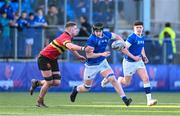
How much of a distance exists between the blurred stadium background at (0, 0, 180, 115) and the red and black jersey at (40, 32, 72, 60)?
872cm

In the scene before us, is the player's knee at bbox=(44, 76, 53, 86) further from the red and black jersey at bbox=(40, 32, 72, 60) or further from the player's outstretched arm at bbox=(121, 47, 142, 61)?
the player's outstretched arm at bbox=(121, 47, 142, 61)

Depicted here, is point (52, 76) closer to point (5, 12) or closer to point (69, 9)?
point (5, 12)

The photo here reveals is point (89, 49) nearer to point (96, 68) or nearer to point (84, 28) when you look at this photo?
point (96, 68)

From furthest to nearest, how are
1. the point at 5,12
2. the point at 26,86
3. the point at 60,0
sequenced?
the point at 60,0 → the point at 5,12 → the point at 26,86

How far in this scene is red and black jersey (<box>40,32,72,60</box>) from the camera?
1744 centimetres

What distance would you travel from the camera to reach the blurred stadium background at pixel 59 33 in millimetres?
26797

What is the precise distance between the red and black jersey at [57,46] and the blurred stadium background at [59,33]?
8720mm

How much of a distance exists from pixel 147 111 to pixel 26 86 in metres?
11.1

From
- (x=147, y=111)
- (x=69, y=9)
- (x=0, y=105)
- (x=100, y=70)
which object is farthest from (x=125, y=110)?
(x=69, y=9)

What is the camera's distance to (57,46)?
1759 cm

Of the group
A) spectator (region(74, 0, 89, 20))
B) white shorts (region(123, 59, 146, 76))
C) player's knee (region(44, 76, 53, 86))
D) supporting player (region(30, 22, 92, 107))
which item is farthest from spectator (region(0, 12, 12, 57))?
player's knee (region(44, 76, 53, 86))

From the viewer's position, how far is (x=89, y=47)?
17484 millimetres

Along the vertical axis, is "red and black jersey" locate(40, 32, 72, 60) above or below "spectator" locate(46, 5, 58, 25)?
below

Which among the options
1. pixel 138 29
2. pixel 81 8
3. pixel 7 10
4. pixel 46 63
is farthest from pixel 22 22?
pixel 46 63
